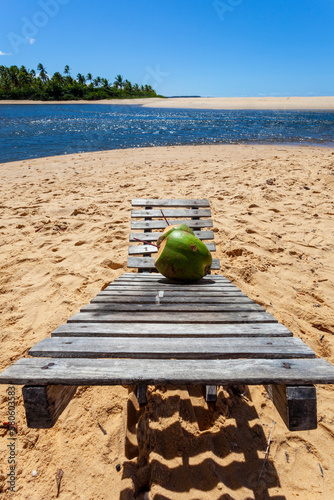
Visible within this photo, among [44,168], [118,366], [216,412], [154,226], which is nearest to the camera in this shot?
[118,366]

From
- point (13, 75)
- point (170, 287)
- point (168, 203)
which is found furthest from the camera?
point (13, 75)

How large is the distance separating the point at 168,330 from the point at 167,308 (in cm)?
34

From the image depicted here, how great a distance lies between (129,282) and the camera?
254 centimetres

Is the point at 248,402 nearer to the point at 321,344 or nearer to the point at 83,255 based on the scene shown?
the point at 321,344

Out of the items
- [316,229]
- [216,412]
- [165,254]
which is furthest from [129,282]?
[316,229]

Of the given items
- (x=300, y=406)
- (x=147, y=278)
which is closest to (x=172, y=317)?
(x=300, y=406)

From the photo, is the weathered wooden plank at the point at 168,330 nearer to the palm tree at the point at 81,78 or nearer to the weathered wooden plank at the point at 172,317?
the weathered wooden plank at the point at 172,317

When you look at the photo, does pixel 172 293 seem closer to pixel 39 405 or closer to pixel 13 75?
pixel 39 405

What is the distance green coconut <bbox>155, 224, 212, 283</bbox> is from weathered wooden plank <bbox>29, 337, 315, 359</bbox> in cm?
110

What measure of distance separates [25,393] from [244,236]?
12.0 ft

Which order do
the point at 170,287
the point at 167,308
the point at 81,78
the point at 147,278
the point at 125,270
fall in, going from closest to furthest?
the point at 167,308 → the point at 170,287 → the point at 147,278 → the point at 125,270 → the point at 81,78

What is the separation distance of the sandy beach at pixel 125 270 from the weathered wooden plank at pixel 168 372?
78cm

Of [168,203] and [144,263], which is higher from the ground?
[168,203]

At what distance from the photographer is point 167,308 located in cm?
185
